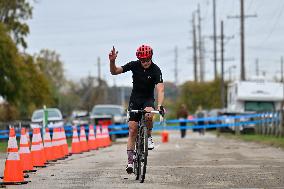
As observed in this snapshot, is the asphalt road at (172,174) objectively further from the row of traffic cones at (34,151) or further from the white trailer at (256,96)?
the white trailer at (256,96)

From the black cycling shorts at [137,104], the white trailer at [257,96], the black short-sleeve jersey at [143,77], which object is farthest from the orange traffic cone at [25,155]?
the white trailer at [257,96]

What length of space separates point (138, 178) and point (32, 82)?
44640 mm

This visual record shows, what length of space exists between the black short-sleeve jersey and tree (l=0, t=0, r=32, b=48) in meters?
43.7

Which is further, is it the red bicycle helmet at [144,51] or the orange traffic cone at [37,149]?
the orange traffic cone at [37,149]

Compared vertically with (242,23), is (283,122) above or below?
below

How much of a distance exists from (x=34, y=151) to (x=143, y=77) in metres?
4.14

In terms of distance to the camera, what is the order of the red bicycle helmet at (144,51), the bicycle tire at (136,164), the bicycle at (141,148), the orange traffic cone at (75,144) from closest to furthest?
1. the bicycle at (141,148)
2. the bicycle tire at (136,164)
3. the red bicycle helmet at (144,51)
4. the orange traffic cone at (75,144)

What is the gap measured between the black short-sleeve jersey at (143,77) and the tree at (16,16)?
4368 centimetres

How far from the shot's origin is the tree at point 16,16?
5678 centimetres

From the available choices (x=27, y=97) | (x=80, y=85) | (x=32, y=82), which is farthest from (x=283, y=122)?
(x=80, y=85)

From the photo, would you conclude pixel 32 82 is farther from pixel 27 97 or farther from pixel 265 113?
pixel 265 113

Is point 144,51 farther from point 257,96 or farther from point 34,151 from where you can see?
point 257,96

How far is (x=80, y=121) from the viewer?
43.7 metres

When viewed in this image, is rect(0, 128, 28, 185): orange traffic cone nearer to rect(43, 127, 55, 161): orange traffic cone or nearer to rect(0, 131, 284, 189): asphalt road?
rect(0, 131, 284, 189): asphalt road
